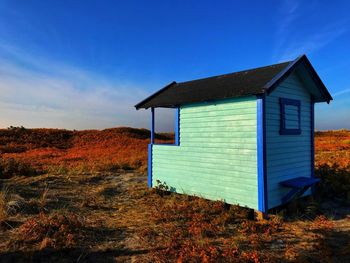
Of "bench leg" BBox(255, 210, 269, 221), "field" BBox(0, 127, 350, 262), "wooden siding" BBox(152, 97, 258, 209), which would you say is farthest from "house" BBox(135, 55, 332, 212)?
"field" BBox(0, 127, 350, 262)

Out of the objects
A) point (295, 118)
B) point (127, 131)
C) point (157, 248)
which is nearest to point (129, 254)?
point (157, 248)

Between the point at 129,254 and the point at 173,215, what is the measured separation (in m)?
2.42

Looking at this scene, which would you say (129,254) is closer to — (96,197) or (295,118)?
(96,197)

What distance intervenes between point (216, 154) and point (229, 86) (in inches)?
77.5

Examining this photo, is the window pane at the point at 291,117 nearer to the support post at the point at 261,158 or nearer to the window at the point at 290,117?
the window at the point at 290,117

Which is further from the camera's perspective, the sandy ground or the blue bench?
the blue bench

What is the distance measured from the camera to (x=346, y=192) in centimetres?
979

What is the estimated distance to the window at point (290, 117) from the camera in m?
8.31

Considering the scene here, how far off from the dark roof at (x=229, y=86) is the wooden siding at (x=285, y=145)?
18.2 inches

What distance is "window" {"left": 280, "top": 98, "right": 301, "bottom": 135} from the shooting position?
831cm

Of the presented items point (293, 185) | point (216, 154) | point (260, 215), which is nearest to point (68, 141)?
point (216, 154)

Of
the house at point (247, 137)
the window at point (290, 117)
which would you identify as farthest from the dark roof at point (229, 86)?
the window at point (290, 117)

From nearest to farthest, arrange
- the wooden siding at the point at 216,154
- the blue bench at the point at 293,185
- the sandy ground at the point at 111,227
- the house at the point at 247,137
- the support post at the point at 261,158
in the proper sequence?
the sandy ground at the point at 111,227 → the support post at the point at 261,158 → the house at the point at 247,137 → the wooden siding at the point at 216,154 → the blue bench at the point at 293,185

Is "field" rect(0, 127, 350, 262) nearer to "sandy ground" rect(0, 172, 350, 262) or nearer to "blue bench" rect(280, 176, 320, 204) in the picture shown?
"sandy ground" rect(0, 172, 350, 262)
